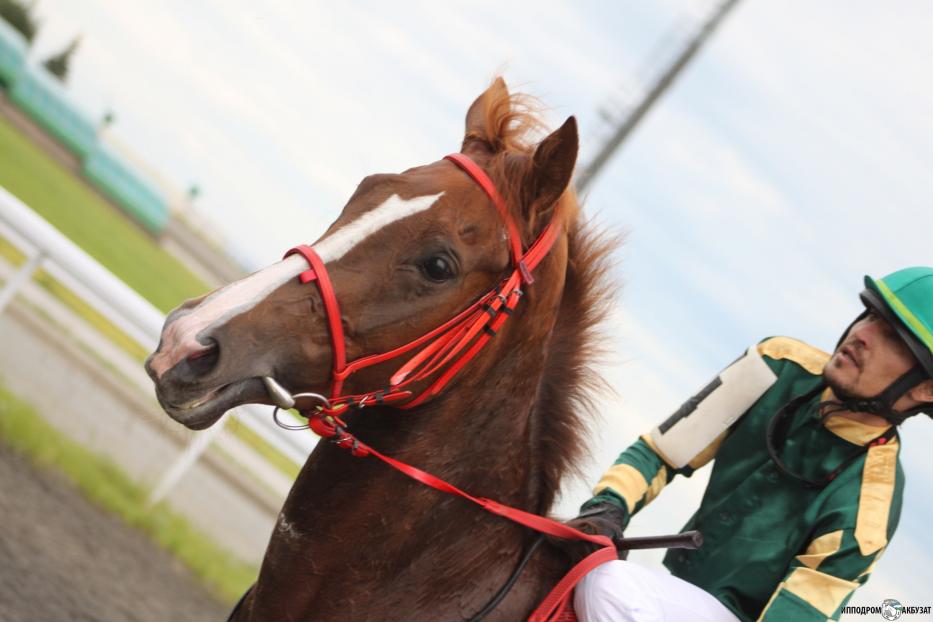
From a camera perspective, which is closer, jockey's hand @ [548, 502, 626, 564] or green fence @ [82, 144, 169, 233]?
jockey's hand @ [548, 502, 626, 564]

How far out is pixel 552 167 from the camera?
8.22 feet

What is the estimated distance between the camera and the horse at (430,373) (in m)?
2.21

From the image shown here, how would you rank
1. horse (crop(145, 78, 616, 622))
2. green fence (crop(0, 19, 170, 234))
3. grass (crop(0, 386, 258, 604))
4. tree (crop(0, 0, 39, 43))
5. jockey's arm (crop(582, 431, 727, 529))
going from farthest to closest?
tree (crop(0, 0, 39, 43)), green fence (crop(0, 19, 170, 234)), grass (crop(0, 386, 258, 604)), jockey's arm (crop(582, 431, 727, 529)), horse (crop(145, 78, 616, 622))

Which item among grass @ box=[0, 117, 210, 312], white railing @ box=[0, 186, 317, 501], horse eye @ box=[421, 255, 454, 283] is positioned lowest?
grass @ box=[0, 117, 210, 312]

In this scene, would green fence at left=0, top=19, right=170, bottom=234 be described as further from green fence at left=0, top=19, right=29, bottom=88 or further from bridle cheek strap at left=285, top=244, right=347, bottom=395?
bridle cheek strap at left=285, top=244, right=347, bottom=395

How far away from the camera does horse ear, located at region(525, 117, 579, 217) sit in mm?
2445

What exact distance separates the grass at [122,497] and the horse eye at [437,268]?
4.45 metres

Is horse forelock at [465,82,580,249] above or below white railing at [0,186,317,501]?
above

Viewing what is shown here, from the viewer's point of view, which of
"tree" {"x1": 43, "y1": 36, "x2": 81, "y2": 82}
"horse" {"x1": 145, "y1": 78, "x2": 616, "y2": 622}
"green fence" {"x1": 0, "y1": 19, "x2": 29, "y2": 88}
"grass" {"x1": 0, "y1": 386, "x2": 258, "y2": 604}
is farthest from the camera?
"tree" {"x1": 43, "y1": 36, "x2": 81, "y2": 82}

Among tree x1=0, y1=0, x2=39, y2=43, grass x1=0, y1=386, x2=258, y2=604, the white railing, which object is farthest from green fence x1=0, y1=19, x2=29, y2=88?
the white railing

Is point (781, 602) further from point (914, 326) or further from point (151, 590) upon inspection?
point (151, 590)

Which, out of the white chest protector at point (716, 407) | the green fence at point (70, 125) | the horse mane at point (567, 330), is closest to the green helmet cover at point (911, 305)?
the white chest protector at point (716, 407)

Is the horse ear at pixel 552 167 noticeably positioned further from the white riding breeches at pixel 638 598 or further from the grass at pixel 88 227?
the grass at pixel 88 227

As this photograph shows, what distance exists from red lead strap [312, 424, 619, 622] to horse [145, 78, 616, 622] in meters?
0.03
